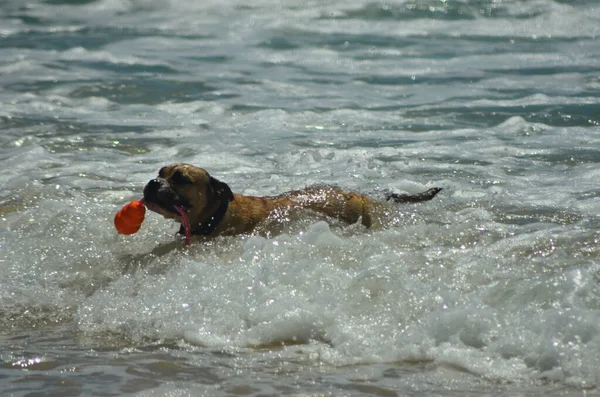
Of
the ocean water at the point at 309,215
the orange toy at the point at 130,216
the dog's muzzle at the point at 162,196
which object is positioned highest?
the dog's muzzle at the point at 162,196

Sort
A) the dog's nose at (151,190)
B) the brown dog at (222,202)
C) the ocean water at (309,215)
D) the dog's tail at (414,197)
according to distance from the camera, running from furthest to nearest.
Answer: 1. the dog's tail at (414,197)
2. the brown dog at (222,202)
3. the dog's nose at (151,190)
4. the ocean water at (309,215)

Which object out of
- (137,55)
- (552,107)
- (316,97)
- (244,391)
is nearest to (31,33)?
(137,55)

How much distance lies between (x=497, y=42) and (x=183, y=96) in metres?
5.98

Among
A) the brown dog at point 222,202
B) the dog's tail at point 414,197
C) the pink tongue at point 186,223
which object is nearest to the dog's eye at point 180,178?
the brown dog at point 222,202

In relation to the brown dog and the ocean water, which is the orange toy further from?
the ocean water

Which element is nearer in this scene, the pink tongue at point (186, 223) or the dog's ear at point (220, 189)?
the pink tongue at point (186, 223)

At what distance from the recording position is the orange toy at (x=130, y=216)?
5.79 m

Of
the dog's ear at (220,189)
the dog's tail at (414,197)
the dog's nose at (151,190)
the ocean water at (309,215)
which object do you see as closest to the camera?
the ocean water at (309,215)

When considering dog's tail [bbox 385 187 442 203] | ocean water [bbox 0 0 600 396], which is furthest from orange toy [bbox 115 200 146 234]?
dog's tail [bbox 385 187 442 203]

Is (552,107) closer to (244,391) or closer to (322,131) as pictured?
(322,131)

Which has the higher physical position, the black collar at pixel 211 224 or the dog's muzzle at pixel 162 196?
the dog's muzzle at pixel 162 196

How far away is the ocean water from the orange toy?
22 cm

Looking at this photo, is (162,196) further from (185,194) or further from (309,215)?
(309,215)

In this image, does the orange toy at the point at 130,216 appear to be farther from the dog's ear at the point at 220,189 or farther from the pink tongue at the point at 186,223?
the dog's ear at the point at 220,189
